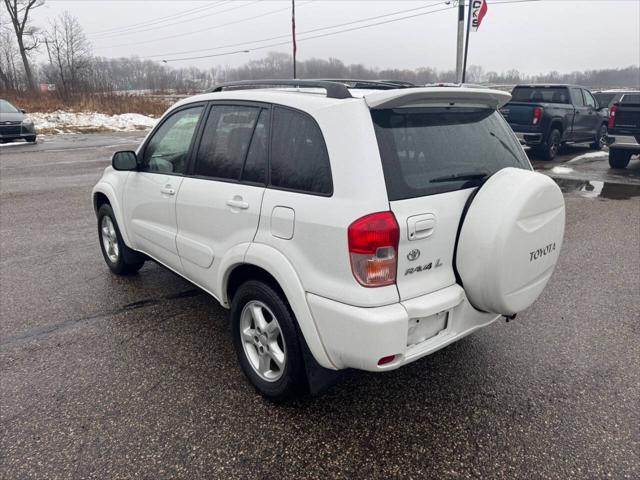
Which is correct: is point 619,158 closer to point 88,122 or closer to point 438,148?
point 438,148

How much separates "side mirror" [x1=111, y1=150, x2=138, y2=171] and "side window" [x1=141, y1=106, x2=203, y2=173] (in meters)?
0.09

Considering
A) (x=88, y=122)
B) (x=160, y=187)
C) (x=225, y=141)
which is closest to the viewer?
(x=225, y=141)

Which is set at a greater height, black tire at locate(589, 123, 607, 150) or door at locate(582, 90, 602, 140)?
door at locate(582, 90, 602, 140)

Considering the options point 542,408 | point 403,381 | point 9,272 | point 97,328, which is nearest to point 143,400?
point 97,328

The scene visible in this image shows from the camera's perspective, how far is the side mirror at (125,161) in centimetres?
389

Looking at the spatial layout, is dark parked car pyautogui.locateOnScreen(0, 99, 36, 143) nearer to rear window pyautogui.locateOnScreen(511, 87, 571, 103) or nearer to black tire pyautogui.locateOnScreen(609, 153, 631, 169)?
rear window pyautogui.locateOnScreen(511, 87, 571, 103)

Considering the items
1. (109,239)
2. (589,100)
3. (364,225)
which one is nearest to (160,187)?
(109,239)

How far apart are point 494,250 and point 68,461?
2433 millimetres

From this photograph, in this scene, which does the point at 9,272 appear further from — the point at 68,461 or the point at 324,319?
the point at 324,319

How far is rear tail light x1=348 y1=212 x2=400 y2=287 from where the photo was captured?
2.16 m

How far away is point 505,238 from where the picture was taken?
2.36 meters

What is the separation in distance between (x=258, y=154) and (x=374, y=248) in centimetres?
104

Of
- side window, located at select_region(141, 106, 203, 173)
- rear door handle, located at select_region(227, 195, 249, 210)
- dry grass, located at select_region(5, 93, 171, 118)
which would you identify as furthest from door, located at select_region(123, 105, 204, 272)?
dry grass, located at select_region(5, 93, 171, 118)

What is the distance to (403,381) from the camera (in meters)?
3.04
